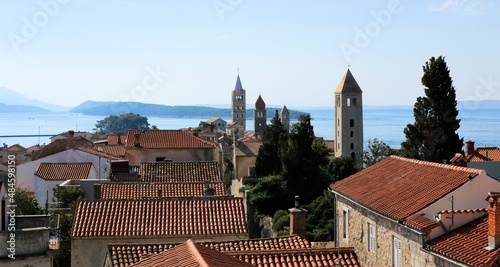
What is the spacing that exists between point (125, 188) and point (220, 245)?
1074cm

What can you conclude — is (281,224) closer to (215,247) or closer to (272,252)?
(215,247)

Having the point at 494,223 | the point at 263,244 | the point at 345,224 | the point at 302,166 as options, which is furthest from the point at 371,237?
the point at 302,166

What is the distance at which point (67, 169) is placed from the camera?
41.8 meters

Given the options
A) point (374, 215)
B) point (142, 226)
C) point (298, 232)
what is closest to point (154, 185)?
point (142, 226)

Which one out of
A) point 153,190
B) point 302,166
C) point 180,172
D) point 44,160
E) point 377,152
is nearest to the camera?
point 153,190

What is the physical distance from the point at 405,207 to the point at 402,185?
7.88 feet

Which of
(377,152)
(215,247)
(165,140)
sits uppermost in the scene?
(165,140)

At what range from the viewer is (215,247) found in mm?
17844

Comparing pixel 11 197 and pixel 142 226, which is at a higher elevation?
pixel 11 197

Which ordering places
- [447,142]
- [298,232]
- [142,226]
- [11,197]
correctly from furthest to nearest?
[447,142]
[142,226]
[298,232]
[11,197]

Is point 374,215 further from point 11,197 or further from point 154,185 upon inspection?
point 154,185

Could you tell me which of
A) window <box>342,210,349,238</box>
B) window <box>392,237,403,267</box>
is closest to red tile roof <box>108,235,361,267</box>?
window <box>392,237,403,267</box>

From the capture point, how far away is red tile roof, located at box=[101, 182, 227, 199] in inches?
1072

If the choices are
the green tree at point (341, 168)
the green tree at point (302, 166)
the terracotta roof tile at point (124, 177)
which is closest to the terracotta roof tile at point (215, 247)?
the terracotta roof tile at point (124, 177)
